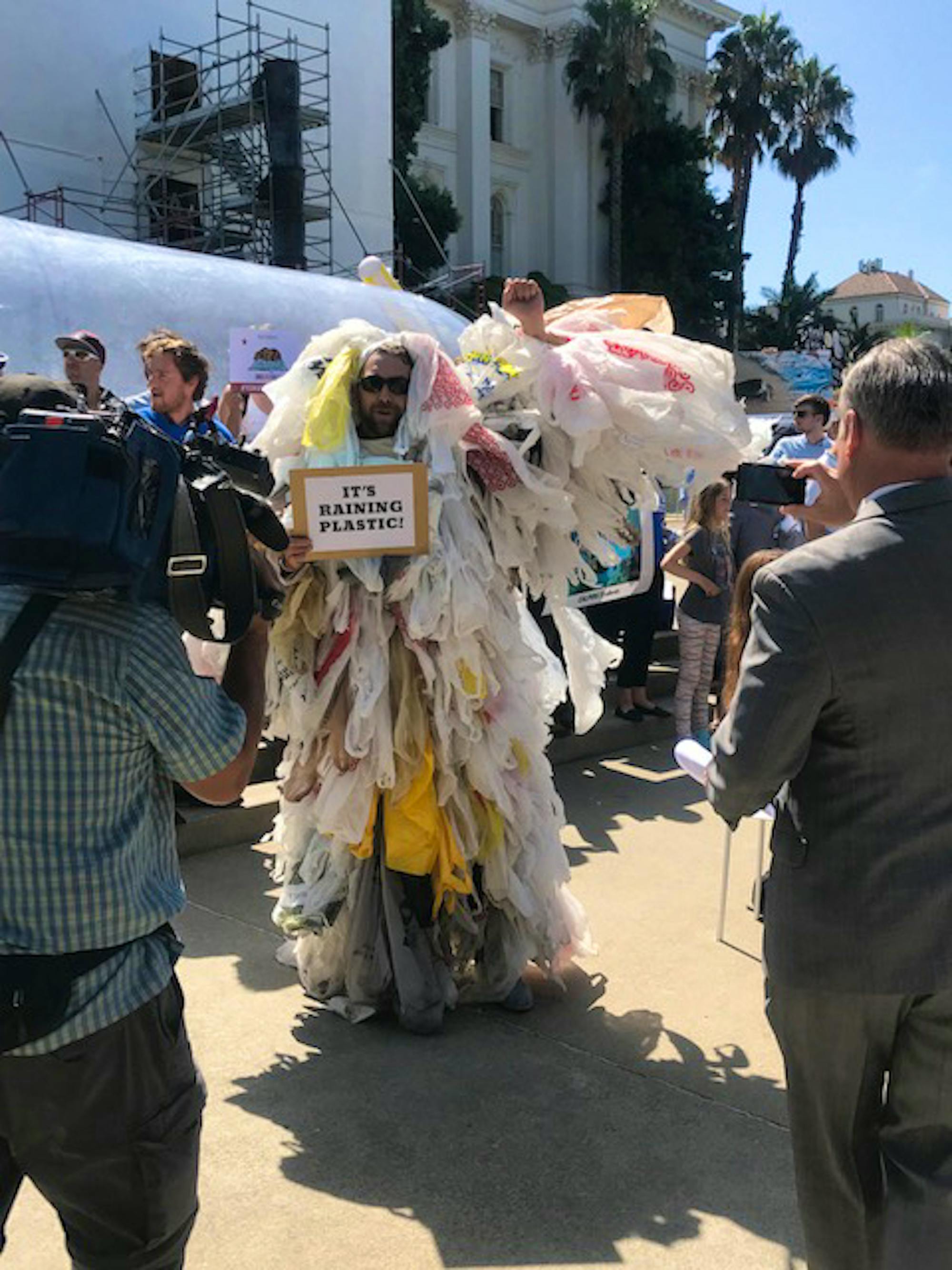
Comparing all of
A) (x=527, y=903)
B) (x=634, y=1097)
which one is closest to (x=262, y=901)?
(x=527, y=903)

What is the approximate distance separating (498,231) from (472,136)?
4265 mm

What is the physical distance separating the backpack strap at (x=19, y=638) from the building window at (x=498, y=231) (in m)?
41.8

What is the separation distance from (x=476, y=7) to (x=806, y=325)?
1916cm

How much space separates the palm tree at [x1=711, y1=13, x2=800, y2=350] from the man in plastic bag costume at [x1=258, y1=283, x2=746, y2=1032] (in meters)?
46.7

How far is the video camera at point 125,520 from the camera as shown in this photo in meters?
1.47

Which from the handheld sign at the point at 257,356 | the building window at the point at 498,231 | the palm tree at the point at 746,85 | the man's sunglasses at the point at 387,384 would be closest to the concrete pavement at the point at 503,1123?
the man's sunglasses at the point at 387,384

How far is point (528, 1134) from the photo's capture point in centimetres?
295

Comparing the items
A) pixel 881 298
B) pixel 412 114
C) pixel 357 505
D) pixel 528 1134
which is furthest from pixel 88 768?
pixel 881 298

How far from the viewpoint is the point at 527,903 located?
140 inches

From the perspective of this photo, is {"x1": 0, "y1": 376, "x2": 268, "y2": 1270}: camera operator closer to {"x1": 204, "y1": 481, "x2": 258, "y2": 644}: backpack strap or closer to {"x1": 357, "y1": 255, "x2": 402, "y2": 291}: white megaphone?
{"x1": 204, "y1": 481, "x2": 258, "y2": 644}: backpack strap

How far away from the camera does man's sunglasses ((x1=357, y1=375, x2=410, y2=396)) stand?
10.6 feet

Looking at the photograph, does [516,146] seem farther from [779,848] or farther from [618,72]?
[779,848]

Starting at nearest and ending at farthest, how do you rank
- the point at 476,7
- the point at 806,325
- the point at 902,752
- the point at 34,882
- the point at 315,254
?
the point at 34,882 → the point at 902,752 → the point at 315,254 → the point at 476,7 → the point at 806,325

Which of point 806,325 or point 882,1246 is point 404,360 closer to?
point 882,1246
